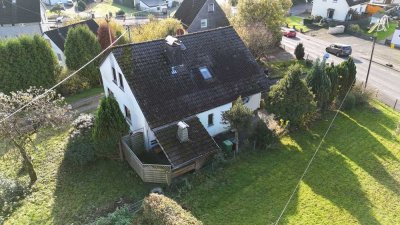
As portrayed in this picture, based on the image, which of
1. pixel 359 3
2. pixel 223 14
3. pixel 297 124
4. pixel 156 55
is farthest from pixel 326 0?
pixel 156 55

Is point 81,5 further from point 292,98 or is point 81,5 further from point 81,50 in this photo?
point 292,98

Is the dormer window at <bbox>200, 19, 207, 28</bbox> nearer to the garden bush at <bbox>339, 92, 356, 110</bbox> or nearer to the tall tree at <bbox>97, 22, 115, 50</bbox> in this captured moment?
the tall tree at <bbox>97, 22, 115, 50</bbox>

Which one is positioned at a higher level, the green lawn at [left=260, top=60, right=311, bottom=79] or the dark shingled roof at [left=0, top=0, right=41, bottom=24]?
the dark shingled roof at [left=0, top=0, right=41, bottom=24]

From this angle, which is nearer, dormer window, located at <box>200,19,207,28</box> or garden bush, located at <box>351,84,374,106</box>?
garden bush, located at <box>351,84,374,106</box>

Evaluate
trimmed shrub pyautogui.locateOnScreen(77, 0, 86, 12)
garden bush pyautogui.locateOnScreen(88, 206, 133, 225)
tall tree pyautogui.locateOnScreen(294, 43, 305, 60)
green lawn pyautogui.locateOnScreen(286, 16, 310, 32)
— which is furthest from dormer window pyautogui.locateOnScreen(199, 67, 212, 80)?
trimmed shrub pyautogui.locateOnScreen(77, 0, 86, 12)

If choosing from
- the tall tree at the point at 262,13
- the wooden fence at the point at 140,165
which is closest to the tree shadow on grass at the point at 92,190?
the wooden fence at the point at 140,165

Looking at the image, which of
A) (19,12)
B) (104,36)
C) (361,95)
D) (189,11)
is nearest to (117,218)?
(361,95)

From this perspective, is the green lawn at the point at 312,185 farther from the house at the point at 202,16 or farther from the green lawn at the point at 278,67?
the house at the point at 202,16
